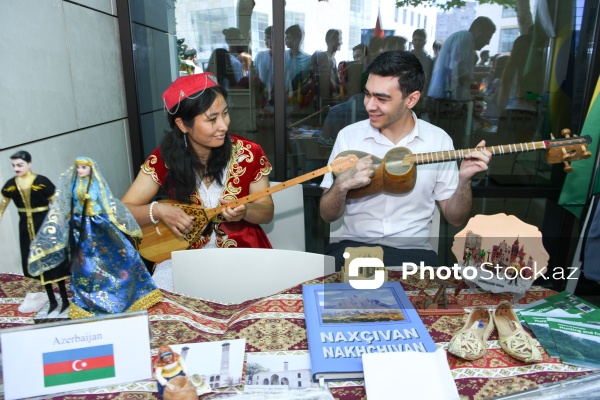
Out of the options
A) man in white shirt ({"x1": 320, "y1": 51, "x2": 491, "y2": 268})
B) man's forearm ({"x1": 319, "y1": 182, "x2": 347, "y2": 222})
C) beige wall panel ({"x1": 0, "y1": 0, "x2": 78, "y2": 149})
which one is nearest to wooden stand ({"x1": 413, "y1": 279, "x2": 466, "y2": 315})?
man in white shirt ({"x1": 320, "y1": 51, "x2": 491, "y2": 268})

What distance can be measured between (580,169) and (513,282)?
134cm

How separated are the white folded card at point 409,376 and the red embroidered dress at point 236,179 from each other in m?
1.10

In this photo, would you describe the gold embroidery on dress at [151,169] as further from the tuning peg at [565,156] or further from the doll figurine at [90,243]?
the tuning peg at [565,156]

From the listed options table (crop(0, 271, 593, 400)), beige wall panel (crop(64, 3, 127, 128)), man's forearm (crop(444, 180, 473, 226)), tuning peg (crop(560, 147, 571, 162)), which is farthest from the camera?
beige wall panel (crop(64, 3, 127, 128))

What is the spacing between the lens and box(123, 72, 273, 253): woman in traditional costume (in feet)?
5.91

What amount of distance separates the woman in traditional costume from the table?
1.89ft

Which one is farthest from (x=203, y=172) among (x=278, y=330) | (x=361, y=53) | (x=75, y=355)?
(x=361, y=53)

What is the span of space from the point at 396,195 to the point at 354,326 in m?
0.89

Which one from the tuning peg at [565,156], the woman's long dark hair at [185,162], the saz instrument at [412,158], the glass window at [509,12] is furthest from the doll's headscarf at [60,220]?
the glass window at [509,12]

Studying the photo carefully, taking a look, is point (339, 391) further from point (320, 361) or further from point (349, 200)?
point (349, 200)

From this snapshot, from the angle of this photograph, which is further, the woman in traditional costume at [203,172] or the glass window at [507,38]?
the glass window at [507,38]

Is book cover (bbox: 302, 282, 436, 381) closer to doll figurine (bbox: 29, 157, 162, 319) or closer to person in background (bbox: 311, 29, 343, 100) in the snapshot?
doll figurine (bbox: 29, 157, 162, 319)

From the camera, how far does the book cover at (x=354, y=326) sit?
1.00 meters

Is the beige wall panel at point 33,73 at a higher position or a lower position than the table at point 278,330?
higher
